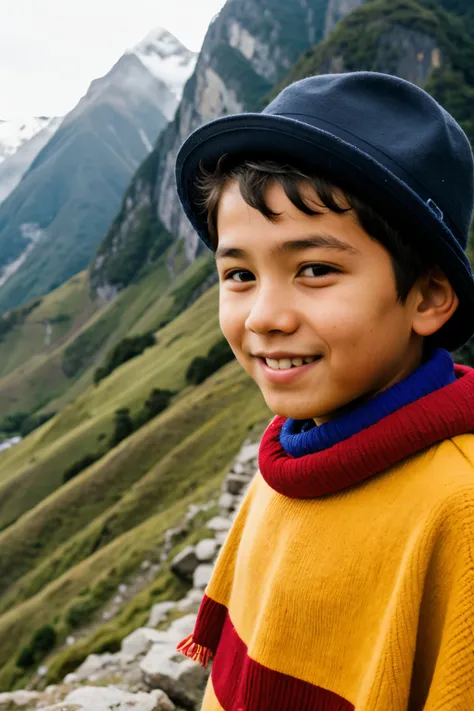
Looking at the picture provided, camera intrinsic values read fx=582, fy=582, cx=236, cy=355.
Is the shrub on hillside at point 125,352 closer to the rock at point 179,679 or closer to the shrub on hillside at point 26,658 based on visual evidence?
the shrub on hillside at point 26,658

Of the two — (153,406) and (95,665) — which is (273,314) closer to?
(95,665)

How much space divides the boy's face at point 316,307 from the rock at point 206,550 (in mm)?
10767

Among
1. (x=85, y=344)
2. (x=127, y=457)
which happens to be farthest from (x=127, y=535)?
(x=85, y=344)

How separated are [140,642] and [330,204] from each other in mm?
8677

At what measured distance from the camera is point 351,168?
1.71 metres

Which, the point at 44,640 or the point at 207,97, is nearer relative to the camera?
the point at 44,640

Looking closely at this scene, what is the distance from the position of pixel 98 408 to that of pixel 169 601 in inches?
2012

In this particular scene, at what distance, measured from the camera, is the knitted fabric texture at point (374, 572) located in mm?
1576

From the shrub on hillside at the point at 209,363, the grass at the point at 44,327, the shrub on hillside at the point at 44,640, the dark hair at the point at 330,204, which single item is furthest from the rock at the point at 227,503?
the grass at the point at 44,327

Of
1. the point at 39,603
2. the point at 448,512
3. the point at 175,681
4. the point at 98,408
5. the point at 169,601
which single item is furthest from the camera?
the point at 98,408

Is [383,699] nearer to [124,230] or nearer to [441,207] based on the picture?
[441,207]

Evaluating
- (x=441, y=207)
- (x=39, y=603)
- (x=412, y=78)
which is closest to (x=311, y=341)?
(x=441, y=207)

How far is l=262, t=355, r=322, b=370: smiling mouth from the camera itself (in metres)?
1.91

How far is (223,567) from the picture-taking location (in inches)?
113
